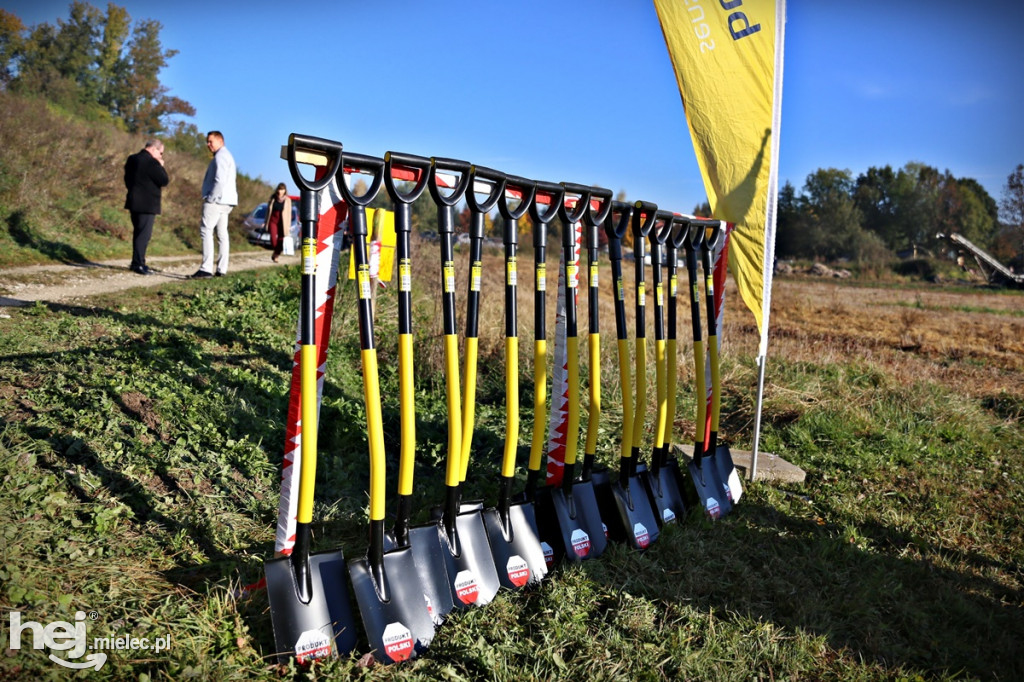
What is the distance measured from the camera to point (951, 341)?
36.1 feet

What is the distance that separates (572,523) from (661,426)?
87cm

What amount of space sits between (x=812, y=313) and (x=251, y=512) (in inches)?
560

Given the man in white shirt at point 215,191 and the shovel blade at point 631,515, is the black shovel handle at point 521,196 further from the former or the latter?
the man in white shirt at point 215,191

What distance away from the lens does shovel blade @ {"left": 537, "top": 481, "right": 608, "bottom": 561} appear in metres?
3.34

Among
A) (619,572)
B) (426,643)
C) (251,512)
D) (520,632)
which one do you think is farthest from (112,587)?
(619,572)

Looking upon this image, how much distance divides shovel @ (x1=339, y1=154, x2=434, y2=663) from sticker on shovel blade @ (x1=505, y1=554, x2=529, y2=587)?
20.2 inches

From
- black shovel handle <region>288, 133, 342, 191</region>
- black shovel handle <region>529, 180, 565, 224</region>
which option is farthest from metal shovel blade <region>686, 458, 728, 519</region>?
black shovel handle <region>288, 133, 342, 191</region>

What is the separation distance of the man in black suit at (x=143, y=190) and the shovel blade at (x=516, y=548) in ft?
23.9

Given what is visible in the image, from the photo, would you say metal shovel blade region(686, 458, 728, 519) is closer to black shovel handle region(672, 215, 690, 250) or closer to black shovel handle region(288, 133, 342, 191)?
black shovel handle region(672, 215, 690, 250)

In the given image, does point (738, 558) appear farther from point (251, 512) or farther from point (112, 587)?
point (112, 587)

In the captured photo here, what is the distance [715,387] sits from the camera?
4.30 metres

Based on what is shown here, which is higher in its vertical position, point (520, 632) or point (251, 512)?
point (251, 512)

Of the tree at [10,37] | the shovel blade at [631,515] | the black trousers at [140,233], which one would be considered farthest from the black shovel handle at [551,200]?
the tree at [10,37]
